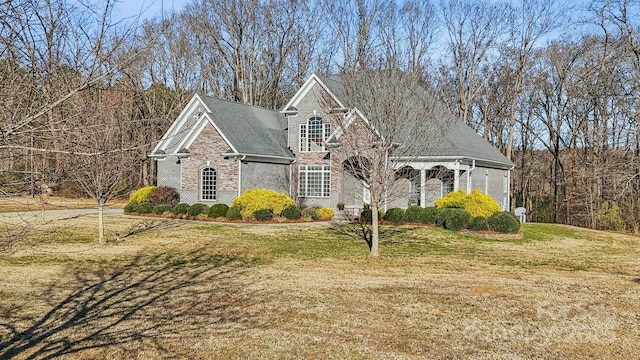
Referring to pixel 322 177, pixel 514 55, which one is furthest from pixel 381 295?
pixel 514 55

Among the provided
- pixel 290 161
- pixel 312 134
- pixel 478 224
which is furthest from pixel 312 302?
pixel 312 134

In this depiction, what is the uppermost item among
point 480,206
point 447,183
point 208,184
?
point 447,183

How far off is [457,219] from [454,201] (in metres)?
2.15

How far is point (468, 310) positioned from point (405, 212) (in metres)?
13.7

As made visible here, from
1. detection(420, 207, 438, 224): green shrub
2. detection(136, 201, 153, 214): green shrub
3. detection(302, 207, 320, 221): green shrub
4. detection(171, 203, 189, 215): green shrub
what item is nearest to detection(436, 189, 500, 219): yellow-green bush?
detection(420, 207, 438, 224): green shrub

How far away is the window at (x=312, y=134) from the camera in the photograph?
94.7 feet

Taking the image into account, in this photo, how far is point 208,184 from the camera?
91.5ft

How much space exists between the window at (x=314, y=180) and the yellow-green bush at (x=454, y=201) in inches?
262

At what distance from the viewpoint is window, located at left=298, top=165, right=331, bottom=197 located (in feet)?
92.8

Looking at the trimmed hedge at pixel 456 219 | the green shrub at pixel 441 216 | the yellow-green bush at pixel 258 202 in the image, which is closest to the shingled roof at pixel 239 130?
the yellow-green bush at pixel 258 202

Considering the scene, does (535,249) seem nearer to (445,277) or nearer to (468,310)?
(445,277)

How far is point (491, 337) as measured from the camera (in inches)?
309

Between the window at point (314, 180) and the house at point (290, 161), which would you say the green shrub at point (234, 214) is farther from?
the window at point (314, 180)

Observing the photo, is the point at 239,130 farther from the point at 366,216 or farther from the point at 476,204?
the point at 476,204
